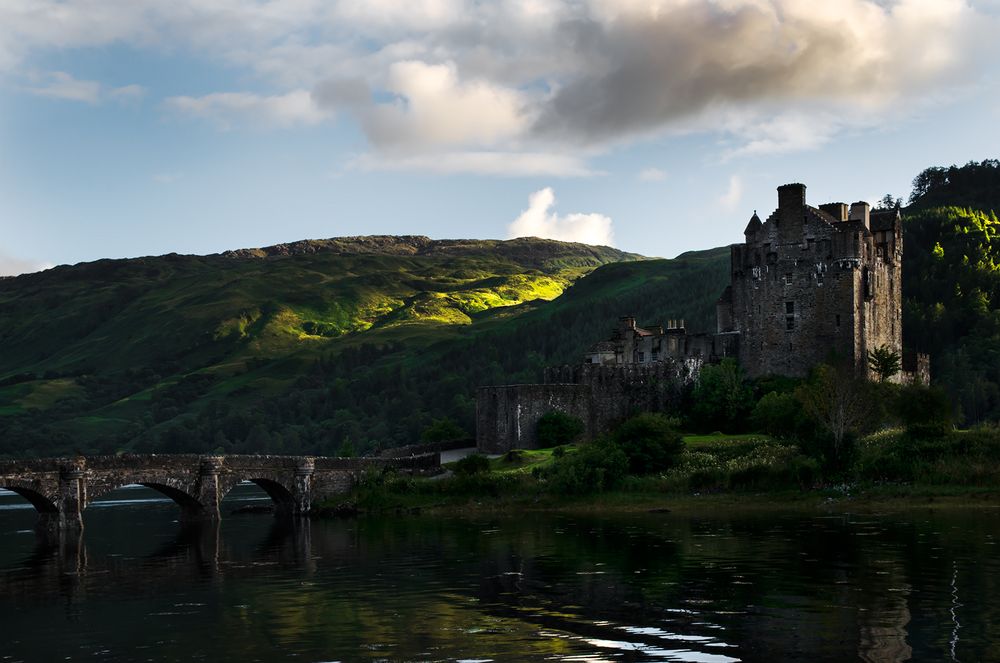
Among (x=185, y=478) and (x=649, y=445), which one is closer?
(x=649, y=445)

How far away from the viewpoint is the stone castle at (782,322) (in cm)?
9438

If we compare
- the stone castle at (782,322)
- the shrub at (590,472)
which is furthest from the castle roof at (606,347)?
the shrub at (590,472)

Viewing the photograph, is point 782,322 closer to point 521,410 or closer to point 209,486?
point 521,410

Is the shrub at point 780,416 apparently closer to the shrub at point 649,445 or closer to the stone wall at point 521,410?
the shrub at point 649,445

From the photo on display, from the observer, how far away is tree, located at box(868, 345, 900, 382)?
308 ft

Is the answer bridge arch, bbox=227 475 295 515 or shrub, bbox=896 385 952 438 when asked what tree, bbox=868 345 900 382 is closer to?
shrub, bbox=896 385 952 438

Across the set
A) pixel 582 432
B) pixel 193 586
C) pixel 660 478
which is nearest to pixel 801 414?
pixel 660 478

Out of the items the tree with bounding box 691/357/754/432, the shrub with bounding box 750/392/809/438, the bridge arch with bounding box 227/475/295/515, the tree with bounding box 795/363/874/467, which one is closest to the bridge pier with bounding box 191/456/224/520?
the bridge arch with bounding box 227/475/295/515

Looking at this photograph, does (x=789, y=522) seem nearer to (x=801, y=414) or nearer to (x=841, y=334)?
(x=801, y=414)

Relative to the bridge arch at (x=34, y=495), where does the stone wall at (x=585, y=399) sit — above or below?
above

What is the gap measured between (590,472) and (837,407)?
16.6 metres

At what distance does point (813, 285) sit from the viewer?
9606cm

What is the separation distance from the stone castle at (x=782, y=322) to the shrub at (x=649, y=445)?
10980 millimetres

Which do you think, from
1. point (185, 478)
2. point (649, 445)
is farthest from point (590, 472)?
point (185, 478)
